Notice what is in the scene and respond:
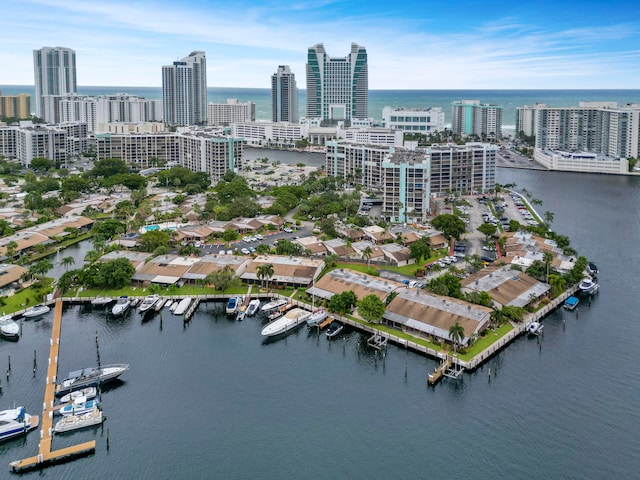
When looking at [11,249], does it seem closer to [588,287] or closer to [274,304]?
[274,304]

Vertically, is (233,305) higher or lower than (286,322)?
higher

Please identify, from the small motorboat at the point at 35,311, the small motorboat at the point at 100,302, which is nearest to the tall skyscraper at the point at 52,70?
the small motorboat at the point at 100,302

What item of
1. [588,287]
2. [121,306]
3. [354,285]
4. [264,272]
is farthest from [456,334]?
[121,306]

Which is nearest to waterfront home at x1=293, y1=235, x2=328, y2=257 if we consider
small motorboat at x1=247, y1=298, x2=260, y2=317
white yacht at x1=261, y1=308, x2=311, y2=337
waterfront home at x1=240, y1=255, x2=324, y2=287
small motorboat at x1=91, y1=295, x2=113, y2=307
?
waterfront home at x1=240, y1=255, x2=324, y2=287

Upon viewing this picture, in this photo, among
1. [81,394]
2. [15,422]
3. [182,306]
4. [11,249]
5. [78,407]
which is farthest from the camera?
[11,249]

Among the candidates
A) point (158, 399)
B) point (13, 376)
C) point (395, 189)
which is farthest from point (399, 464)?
point (395, 189)

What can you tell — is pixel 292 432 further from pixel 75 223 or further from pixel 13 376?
pixel 75 223

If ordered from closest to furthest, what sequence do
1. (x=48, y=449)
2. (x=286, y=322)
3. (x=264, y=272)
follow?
1. (x=48, y=449)
2. (x=286, y=322)
3. (x=264, y=272)
